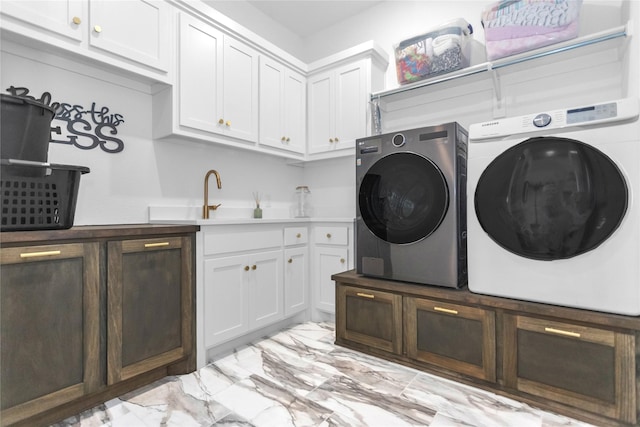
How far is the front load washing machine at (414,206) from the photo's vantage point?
1782 mm

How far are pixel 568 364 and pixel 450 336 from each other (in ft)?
1.66

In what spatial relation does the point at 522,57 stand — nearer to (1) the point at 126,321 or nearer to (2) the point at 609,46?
(2) the point at 609,46

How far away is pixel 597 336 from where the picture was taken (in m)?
1.34

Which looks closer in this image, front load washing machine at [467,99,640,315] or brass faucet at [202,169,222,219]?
front load washing machine at [467,99,640,315]

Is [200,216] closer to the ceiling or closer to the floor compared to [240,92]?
closer to the floor

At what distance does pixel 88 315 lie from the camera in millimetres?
1433

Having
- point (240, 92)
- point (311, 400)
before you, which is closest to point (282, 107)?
point (240, 92)

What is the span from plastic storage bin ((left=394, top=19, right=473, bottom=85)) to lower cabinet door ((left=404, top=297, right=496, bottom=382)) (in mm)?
1658

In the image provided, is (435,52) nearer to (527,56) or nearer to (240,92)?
(527,56)

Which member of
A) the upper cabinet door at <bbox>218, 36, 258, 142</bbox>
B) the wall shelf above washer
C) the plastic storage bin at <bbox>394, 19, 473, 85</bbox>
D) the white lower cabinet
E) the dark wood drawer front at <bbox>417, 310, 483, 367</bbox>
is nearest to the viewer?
the dark wood drawer front at <bbox>417, 310, 483, 367</bbox>

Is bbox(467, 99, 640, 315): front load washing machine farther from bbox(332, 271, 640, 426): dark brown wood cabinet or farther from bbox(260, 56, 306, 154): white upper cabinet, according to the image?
bbox(260, 56, 306, 154): white upper cabinet

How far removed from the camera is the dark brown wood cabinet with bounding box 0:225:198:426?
4.05 feet

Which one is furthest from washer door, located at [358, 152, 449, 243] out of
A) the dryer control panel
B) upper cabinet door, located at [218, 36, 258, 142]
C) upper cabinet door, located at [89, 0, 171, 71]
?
upper cabinet door, located at [89, 0, 171, 71]

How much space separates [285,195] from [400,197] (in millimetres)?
1524
